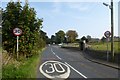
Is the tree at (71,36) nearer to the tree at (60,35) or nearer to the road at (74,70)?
the tree at (60,35)

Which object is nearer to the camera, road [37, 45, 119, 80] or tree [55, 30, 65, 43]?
road [37, 45, 119, 80]

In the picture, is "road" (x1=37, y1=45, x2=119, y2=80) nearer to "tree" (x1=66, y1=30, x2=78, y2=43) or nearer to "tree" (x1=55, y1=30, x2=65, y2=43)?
"tree" (x1=66, y1=30, x2=78, y2=43)

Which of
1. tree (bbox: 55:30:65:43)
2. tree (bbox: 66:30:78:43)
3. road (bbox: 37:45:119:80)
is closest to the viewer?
road (bbox: 37:45:119:80)

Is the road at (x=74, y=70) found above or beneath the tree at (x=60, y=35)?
beneath

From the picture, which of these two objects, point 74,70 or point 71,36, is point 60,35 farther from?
point 74,70

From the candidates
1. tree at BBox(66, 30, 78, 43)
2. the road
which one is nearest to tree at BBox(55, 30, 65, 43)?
tree at BBox(66, 30, 78, 43)

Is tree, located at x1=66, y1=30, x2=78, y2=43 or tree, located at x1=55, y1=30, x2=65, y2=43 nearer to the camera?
tree, located at x1=66, y1=30, x2=78, y2=43

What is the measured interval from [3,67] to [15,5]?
1382 cm

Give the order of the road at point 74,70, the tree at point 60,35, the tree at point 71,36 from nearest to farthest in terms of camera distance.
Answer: the road at point 74,70
the tree at point 71,36
the tree at point 60,35

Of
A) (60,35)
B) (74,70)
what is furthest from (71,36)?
(74,70)

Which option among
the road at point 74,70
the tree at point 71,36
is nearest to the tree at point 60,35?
the tree at point 71,36

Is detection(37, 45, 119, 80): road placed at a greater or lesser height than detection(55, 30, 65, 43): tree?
lesser

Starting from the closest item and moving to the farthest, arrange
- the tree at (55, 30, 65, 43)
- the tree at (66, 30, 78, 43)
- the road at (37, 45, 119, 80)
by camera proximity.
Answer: the road at (37, 45, 119, 80) < the tree at (66, 30, 78, 43) < the tree at (55, 30, 65, 43)

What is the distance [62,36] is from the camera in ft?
634
